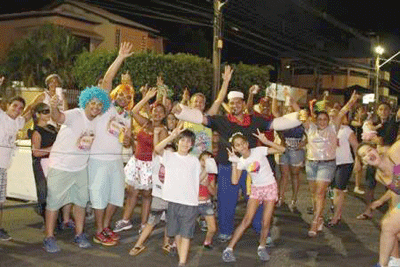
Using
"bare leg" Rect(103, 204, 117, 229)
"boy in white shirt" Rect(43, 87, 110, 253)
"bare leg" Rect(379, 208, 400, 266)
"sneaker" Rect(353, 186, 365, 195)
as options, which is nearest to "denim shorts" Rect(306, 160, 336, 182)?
"bare leg" Rect(379, 208, 400, 266)

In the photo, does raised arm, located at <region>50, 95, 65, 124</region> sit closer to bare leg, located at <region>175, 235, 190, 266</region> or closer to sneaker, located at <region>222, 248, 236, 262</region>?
bare leg, located at <region>175, 235, 190, 266</region>

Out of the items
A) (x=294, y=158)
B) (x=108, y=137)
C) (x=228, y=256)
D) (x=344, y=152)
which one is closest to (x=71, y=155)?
(x=108, y=137)

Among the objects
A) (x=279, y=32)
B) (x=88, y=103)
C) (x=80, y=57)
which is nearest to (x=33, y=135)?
(x=88, y=103)

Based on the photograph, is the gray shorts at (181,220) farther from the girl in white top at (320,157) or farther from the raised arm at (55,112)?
the girl in white top at (320,157)

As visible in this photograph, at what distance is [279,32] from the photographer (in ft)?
83.1

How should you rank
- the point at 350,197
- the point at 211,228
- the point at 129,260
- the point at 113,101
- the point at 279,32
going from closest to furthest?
the point at 129,260
the point at 211,228
the point at 113,101
the point at 350,197
the point at 279,32

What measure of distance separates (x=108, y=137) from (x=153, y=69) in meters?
15.0

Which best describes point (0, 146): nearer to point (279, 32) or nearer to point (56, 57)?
point (56, 57)

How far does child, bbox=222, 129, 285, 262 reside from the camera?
20.0ft

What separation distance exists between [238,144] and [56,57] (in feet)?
A: 58.6

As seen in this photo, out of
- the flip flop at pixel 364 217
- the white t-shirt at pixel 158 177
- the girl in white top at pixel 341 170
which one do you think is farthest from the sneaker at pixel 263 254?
the flip flop at pixel 364 217

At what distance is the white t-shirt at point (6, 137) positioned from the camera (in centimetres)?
648

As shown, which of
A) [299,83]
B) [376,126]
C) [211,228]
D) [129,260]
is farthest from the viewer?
[299,83]

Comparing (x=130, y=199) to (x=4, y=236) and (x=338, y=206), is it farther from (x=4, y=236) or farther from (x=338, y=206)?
(x=338, y=206)
